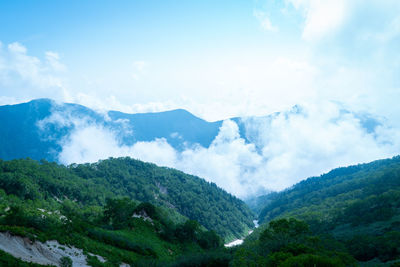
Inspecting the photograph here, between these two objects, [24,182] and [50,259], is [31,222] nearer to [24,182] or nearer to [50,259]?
[50,259]

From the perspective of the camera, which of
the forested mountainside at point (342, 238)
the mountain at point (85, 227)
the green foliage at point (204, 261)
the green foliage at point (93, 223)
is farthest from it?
the green foliage at point (204, 261)

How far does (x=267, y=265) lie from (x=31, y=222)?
40.6 meters

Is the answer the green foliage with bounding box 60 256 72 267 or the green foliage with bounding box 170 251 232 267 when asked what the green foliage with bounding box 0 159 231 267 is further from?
the green foliage with bounding box 60 256 72 267

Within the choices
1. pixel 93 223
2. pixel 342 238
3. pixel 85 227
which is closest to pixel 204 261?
pixel 85 227

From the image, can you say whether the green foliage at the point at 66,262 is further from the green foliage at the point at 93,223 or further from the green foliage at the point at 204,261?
the green foliage at the point at 204,261

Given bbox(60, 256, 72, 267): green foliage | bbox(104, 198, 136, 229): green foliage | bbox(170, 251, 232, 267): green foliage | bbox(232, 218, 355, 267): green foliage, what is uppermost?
bbox(104, 198, 136, 229): green foliage

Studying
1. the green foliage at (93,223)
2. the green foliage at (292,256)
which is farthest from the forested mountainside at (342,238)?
the green foliage at (93,223)

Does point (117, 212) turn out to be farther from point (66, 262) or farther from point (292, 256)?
point (292, 256)

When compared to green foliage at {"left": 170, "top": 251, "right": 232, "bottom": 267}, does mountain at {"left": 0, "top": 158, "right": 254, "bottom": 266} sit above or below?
above

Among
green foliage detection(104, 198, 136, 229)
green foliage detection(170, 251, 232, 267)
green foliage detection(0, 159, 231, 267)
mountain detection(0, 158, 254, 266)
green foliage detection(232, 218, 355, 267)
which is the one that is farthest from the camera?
green foliage detection(104, 198, 136, 229)

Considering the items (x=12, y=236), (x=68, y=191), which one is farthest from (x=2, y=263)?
(x=68, y=191)

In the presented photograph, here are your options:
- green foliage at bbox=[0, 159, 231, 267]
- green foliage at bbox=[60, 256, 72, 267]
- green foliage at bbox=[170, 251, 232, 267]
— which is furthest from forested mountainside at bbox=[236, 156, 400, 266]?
green foliage at bbox=[60, 256, 72, 267]

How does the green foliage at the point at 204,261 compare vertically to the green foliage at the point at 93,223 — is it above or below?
below

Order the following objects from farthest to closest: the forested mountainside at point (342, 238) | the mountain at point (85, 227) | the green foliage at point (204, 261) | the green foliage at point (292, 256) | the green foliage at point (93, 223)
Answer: the green foliage at point (204, 261)
the green foliage at point (93, 223)
the forested mountainside at point (342, 238)
the mountain at point (85, 227)
the green foliage at point (292, 256)
